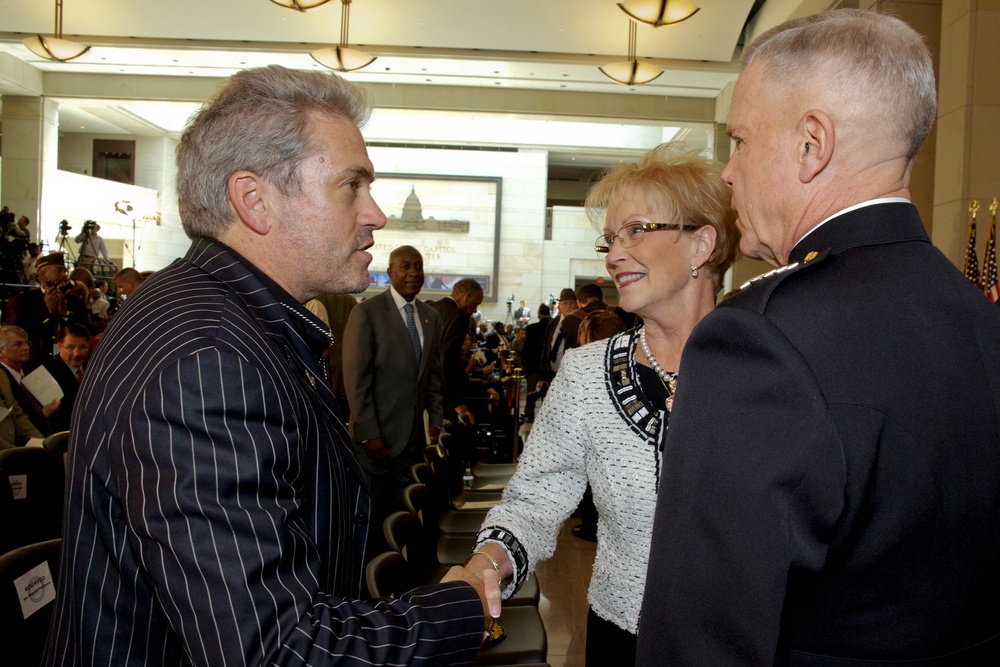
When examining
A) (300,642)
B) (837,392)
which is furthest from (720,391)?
(300,642)

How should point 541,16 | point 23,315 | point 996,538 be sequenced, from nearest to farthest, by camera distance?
point 996,538 < point 23,315 < point 541,16

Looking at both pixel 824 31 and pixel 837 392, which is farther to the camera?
pixel 824 31

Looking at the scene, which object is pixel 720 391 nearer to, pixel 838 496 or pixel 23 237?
pixel 838 496

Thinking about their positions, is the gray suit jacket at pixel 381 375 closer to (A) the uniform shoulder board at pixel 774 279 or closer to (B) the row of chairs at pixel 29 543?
(B) the row of chairs at pixel 29 543

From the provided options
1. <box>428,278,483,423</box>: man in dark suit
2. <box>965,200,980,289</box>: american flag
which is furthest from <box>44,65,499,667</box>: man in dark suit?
<box>428,278,483,423</box>: man in dark suit

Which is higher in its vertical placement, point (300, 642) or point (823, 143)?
point (823, 143)

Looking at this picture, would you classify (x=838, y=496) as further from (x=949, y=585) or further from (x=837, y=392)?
(x=949, y=585)

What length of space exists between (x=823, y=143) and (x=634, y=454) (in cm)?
95

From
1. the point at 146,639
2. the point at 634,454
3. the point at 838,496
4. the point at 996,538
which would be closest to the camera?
the point at 838,496

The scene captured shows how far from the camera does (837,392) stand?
2.60 feet

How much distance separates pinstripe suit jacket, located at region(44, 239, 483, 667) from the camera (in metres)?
1.02

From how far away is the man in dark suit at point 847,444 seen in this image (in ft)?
2.55

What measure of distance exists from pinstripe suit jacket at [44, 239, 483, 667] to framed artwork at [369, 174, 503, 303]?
23799 millimetres

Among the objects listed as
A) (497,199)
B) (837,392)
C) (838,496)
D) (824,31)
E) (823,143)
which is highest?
(497,199)
